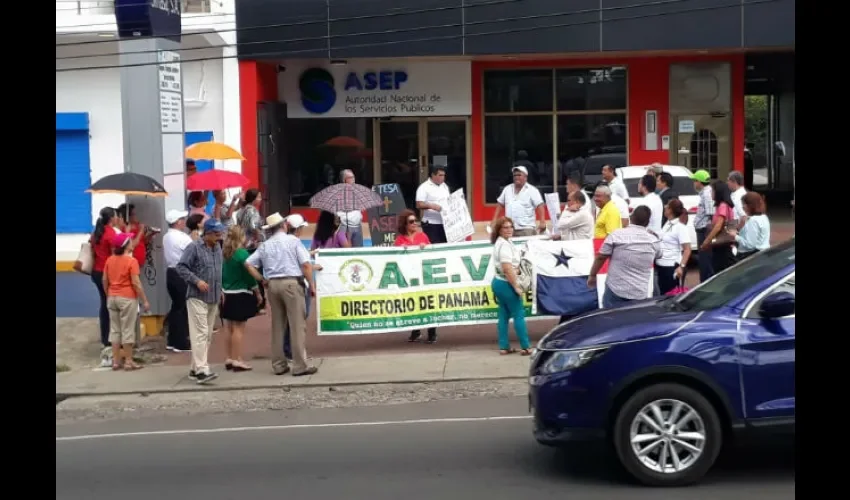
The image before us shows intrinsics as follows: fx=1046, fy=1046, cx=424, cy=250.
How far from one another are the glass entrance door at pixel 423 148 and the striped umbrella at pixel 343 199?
35.6ft

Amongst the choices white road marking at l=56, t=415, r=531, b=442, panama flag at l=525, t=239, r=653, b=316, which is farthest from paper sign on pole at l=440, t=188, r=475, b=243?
white road marking at l=56, t=415, r=531, b=442

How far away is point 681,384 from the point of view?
684 cm

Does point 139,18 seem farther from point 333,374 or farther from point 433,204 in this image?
point 333,374

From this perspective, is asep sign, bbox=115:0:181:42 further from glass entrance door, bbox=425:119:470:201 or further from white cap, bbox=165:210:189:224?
glass entrance door, bbox=425:119:470:201

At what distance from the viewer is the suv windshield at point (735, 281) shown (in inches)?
280

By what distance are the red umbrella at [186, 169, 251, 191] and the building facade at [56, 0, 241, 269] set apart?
6.39m

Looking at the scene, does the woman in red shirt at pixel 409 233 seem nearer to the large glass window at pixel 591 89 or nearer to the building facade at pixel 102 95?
the building facade at pixel 102 95

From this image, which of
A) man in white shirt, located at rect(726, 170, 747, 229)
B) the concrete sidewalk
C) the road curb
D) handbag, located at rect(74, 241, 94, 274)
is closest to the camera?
the road curb

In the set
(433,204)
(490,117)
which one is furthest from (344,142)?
(433,204)

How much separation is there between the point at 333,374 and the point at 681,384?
5.29m

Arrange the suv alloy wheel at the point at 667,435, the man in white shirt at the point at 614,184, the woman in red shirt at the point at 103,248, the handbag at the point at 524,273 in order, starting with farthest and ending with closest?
the man in white shirt at the point at 614,184 < the woman in red shirt at the point at 103,248 < the handbag at the point at 524,273 < the suv alloy wheel at the point at 667,435

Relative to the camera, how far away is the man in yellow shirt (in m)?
12.3

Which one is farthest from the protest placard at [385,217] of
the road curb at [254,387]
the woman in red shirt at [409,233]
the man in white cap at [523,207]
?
the road curb at [254,387]
